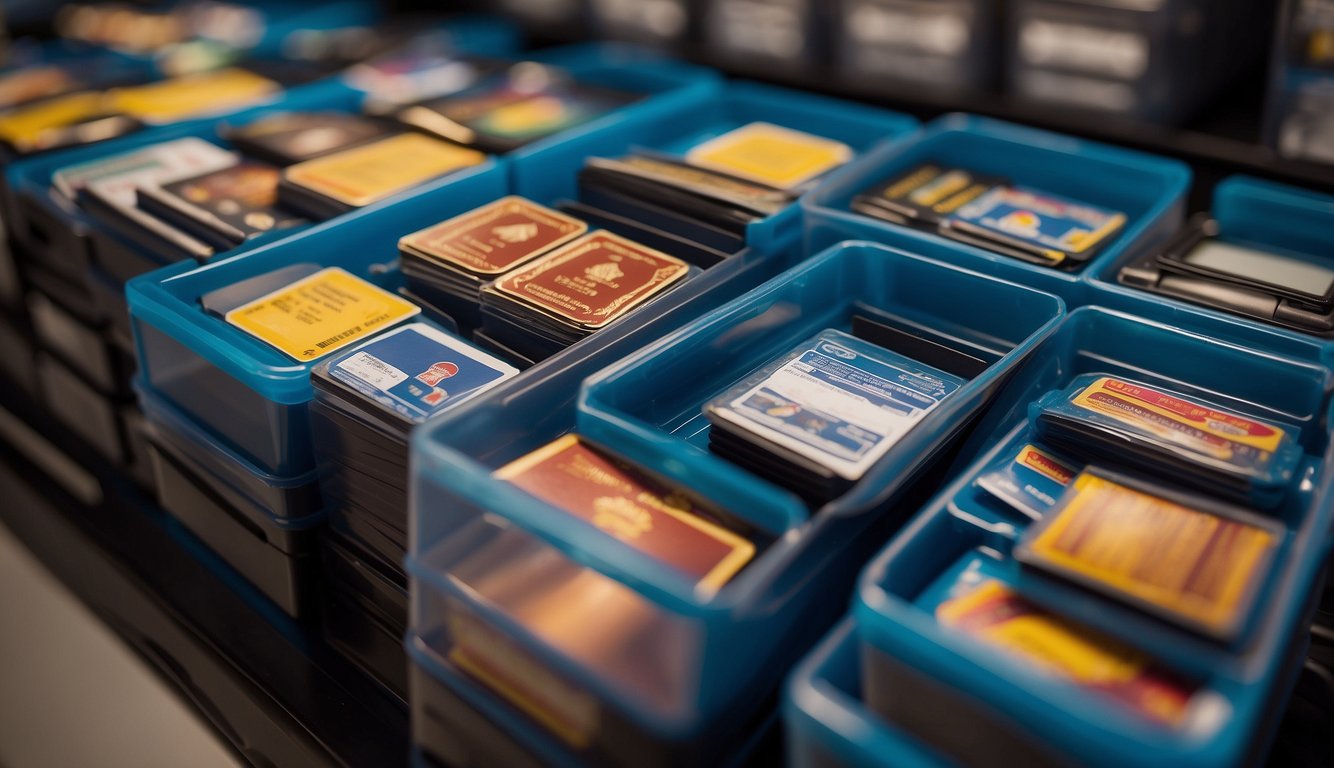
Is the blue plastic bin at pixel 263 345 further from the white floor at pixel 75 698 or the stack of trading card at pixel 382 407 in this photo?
the white floor at pixel 75 698

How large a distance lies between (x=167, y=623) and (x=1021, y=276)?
3.58ft

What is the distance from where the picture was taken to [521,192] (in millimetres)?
1611

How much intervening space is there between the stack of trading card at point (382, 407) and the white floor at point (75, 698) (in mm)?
365

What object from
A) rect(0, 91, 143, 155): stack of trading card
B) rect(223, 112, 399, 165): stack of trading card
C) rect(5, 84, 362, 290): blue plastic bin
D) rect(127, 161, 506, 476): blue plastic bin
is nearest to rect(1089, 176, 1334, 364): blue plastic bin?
rect(127, 161, 506, 476): blue plastic bin

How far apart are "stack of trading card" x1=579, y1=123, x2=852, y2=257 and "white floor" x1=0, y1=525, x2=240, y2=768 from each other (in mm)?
837

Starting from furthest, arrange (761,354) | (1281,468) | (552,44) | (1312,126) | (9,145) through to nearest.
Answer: (552,44)
(9,145)
(1312,126)
(761,354)
(1281,468)

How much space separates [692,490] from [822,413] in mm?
161

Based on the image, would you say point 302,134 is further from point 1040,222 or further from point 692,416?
point 1040,222

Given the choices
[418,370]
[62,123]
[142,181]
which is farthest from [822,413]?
[62,123]

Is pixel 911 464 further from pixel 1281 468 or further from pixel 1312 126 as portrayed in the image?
pixel 1312 126

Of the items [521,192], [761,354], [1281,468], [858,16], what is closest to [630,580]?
[761,354]

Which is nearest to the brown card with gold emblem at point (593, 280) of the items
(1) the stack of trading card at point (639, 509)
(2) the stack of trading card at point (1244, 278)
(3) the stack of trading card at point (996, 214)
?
(1) the stack of trading card at point (639, 509)

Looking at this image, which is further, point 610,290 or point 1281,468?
point 610,290

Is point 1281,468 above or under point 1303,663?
above
